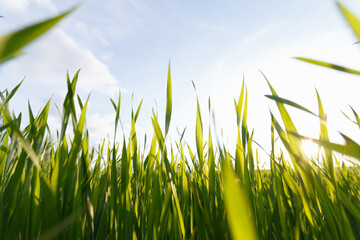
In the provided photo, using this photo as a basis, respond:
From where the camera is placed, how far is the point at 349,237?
1.40 ft

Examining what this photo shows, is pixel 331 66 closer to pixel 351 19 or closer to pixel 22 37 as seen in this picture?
pixel 351 19

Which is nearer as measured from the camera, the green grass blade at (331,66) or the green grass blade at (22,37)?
the green grass blade at (22,37)

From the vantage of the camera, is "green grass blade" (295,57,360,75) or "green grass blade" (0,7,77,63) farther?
"green grass blade" (295,57,360,75)

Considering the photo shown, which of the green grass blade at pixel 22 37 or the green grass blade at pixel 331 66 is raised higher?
the green grass blade at pixel 331 66

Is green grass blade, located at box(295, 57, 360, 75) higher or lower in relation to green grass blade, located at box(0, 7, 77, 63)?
higher

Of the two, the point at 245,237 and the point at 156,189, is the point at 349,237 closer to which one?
the point at 245,237

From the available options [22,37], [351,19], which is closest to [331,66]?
[351,19]

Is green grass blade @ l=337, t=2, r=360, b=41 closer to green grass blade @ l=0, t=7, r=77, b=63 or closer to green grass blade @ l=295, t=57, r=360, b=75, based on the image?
green grass blade @ l=295, t=57, r=360, b=75

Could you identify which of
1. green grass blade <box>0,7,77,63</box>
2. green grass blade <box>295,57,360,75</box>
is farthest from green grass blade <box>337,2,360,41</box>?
green grass blade <box>0,7,77,63</box>

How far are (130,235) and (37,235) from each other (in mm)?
231

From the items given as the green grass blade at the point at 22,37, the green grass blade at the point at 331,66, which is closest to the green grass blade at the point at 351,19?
the green grass blade at the point at 331,66

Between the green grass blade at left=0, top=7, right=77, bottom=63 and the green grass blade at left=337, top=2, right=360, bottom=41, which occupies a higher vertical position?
the green grass blade at left=337, top=2, right=360, bottom=41

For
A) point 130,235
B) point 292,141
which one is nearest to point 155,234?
point 130,235

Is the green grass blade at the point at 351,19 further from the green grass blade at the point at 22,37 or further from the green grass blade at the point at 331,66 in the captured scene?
the green grass blade at the point at 22,37
